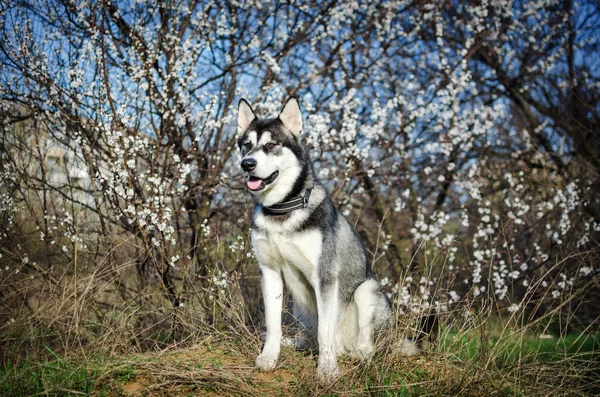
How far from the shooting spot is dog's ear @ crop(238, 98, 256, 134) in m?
4.30

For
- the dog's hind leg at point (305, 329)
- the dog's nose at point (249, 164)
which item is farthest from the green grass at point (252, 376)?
the dog's nose at point (249, 164)

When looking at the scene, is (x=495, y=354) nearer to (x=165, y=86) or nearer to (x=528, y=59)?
(x=165, y=86)

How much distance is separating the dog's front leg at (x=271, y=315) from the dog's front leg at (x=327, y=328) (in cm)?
37

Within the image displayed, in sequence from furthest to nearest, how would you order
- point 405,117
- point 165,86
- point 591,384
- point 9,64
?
point 405,117
point 165,86
point 9,64
point 591,384

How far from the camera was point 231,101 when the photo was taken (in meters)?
7.32

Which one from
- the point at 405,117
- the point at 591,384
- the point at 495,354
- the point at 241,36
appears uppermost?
the point at 241,36

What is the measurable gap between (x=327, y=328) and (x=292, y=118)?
6.05ft

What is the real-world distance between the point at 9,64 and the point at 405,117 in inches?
288

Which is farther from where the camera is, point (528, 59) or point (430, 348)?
point (528, 59)

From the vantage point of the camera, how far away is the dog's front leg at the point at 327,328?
354 cm

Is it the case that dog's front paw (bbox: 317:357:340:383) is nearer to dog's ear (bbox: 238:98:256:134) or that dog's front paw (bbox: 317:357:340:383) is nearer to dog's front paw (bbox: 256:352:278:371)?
dog's front paw (bbox: 256:352:278:371)

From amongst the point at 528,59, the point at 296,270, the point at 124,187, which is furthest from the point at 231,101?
the point at 528,59

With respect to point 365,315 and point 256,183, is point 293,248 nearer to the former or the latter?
point 256,183

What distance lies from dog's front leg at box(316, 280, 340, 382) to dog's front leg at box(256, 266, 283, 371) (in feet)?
1.23
